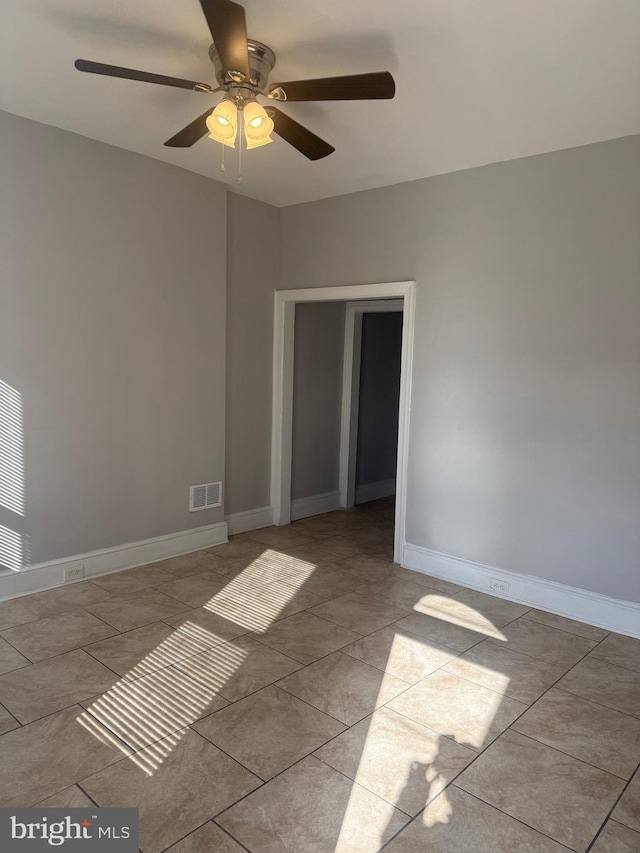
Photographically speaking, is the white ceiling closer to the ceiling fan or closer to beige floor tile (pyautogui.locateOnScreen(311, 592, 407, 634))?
the ceiling fan

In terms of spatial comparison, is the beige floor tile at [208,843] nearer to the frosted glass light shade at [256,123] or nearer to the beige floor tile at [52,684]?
the beige floor tile at [52,684]

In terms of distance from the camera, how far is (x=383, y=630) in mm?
3342

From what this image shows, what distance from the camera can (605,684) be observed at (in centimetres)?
287

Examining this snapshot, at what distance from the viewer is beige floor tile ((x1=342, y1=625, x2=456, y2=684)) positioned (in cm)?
293

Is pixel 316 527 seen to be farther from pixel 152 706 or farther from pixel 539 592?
pixel 152 706

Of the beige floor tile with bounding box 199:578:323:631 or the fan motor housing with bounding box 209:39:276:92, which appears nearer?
the fan motor housing with bounding box 209:39:276:92

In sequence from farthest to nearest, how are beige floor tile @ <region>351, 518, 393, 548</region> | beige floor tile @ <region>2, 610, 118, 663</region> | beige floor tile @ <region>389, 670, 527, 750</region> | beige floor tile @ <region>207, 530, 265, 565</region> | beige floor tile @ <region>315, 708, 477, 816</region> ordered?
beige floor tile @ <region>351, 518, 393, 548</region>
beige floor tile @ <region>207, 530, 265, 565</region>
beige floor tile @ <region>2, 610, 118, 663</region>
beige floor tile @ <region>389, 670, 527, 750</region>
beige floor tile @ <region>315, 708, 477, 816</region>

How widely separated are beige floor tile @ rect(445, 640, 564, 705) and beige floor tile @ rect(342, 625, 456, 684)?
0.32 ft

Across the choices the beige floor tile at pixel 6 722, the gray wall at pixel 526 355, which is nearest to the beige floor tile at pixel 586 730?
the gray wall at pixel 526 355

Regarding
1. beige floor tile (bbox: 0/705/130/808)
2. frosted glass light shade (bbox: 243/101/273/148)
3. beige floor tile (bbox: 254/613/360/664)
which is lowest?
beige floor tile (bbox: 254/613/360/664)

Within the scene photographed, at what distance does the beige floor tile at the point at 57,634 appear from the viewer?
298 cm

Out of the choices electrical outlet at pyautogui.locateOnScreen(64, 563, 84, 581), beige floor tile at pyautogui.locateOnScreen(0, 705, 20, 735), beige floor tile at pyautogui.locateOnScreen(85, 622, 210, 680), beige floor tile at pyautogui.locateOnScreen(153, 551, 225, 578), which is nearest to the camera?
beige floor tile at pyautogui.locateOnScreen(0, 705, 20, 735)

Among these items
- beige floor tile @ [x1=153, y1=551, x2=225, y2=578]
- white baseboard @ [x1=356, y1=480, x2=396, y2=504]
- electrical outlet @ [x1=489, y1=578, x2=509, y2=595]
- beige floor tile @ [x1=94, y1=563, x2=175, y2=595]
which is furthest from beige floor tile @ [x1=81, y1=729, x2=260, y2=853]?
white baseboard @ [x1=356, y1=480, x2=396, y2=504]

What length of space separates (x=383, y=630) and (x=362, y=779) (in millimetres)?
1211
